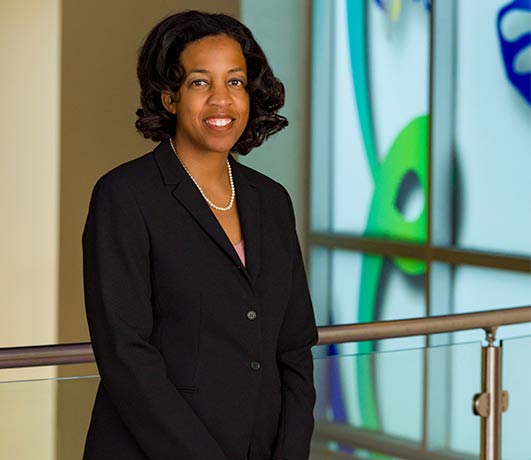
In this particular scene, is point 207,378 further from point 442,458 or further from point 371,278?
point 371,278

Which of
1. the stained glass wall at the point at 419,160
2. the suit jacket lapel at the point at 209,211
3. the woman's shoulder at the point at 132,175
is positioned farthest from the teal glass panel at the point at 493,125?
the woman's shoulder at the point at 132,175

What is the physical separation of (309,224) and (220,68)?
625 centimetres

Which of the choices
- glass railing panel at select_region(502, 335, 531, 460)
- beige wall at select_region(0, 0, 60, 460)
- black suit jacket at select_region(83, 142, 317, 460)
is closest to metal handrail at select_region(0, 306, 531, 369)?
glass railing panel at select_region(502, 335, 531, 460)

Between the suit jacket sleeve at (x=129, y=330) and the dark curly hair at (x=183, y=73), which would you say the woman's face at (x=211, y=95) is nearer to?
the dark curly hair at (x=183, y=73)

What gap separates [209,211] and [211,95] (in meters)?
0.19

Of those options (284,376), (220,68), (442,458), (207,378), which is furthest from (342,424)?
(220,68)

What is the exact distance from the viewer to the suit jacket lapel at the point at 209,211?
1.89 meters

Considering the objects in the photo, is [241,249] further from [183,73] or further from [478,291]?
[478,291]

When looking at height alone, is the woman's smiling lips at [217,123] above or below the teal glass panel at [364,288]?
above

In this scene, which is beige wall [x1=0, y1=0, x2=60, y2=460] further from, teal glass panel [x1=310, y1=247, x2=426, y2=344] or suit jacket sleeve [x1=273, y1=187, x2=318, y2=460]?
suit jacket sleeve [x1=273, y1=187, x2=318, y2=460]

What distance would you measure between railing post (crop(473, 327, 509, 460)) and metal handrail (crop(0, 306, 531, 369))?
0.09 m

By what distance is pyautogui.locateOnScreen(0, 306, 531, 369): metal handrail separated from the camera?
94.9 inches

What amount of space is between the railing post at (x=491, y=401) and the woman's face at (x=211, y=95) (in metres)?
1.47

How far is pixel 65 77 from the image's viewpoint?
6.67 meters
